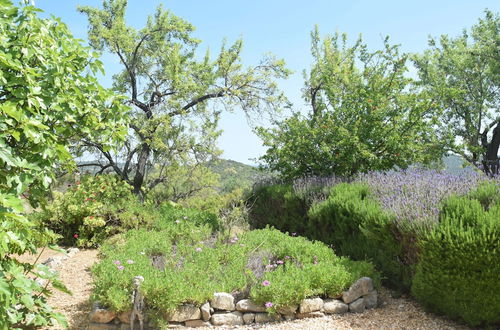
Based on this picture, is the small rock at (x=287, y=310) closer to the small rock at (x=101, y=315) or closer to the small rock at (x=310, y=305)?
the small rock at (x=310, y=305)

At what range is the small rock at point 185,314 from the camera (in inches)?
183

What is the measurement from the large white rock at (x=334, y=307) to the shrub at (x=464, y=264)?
37.5 inches

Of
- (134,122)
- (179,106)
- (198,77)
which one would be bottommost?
(134,122)

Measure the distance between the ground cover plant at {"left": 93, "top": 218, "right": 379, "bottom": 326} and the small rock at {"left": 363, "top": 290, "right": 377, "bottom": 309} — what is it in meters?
0.24

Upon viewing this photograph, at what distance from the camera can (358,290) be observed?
523 centimetres

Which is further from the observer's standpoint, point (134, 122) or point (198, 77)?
point (198, 77)

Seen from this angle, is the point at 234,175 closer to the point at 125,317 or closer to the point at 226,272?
the point at 226,272

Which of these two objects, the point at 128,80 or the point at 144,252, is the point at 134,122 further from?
the point at 144,252

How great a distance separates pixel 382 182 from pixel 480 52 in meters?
12.8

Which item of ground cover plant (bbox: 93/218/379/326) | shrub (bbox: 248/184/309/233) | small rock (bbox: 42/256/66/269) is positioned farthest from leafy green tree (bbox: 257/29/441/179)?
small rock (bbox: 42/256/66/269)

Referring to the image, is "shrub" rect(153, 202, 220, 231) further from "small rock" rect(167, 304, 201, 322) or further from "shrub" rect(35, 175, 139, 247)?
"small rock" rect(167, 304, 201, 322)

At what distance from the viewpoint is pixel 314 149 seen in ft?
31.7

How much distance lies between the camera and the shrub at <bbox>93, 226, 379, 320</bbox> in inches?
181

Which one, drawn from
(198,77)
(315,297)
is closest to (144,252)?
(315,297)
